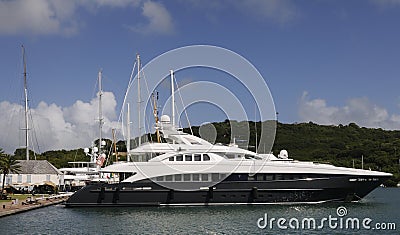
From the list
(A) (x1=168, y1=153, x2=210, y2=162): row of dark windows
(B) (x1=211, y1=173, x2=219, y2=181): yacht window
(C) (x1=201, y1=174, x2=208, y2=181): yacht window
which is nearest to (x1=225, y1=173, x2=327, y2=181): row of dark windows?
(B) (x1=211, y1=173, x2=219, y2=181): yacht window

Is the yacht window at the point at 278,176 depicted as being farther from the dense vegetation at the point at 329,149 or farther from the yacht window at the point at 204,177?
the dense vegetation at the point at 329,149

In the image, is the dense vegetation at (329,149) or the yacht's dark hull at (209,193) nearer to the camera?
the yacht's dark hull at (209,193)

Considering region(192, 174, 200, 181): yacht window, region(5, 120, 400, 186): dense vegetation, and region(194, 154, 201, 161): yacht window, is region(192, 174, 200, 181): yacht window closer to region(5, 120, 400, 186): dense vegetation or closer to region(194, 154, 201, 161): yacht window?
region(194, 154, 201, 161): yacht window

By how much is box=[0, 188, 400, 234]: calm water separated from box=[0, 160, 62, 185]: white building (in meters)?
23.8

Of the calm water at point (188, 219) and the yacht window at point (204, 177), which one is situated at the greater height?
the yacht window at point (204, 177)

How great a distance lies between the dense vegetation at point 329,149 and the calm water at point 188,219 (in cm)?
4891

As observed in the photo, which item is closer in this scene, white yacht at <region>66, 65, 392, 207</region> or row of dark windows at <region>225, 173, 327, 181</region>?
white yacht at <region>66, 65, 392, 207</region>

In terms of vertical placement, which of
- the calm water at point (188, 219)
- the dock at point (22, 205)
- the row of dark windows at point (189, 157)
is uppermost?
the row of dark windows at point (189, 157)

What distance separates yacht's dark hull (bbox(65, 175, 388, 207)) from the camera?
37.2 m

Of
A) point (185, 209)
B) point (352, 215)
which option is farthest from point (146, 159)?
point (352, 215)

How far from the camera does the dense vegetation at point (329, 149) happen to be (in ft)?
313

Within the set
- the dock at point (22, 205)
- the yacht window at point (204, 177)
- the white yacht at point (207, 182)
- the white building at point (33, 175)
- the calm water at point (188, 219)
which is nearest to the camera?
the calm water at point (188, 219)

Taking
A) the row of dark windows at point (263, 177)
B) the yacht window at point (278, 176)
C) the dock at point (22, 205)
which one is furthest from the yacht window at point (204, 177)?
the dock at point (22, 205)

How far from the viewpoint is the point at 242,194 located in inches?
1467
